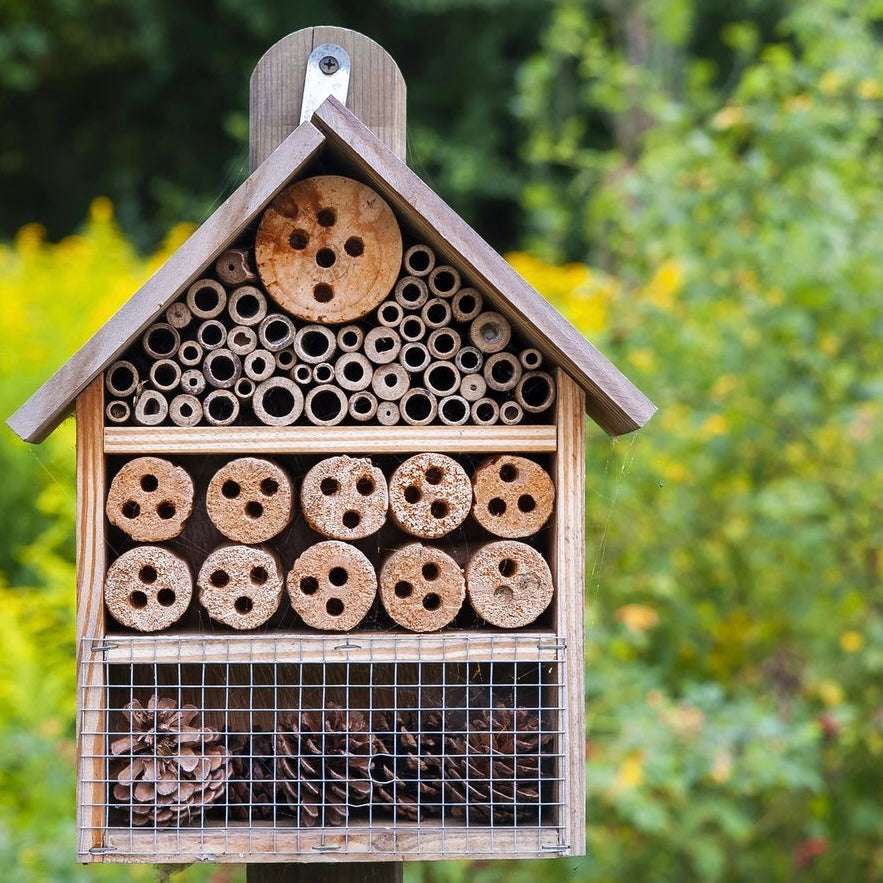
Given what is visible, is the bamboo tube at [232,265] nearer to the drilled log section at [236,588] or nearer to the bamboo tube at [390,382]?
the bamboo tube at [390,382]

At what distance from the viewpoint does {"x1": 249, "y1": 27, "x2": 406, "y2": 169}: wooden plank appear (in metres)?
1.68

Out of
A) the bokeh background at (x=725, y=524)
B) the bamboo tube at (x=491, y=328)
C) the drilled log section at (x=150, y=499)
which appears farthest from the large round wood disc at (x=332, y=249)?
the bokeh background at (x=725, y=524)

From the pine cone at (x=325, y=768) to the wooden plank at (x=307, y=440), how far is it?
334 mm

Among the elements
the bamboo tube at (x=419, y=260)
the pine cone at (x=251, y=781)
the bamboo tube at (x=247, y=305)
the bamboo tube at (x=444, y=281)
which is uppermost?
the bamboo tube at (x=419, y=260)

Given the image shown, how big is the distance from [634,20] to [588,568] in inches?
144

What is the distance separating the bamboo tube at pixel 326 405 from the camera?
1574 mm

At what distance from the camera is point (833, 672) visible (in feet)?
11.5

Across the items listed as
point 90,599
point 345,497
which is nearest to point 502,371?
point 345,497

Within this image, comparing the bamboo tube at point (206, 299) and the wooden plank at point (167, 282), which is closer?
the wooden plank at point (167, 282)

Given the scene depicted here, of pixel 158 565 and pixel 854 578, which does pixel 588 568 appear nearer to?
pixel 854 578

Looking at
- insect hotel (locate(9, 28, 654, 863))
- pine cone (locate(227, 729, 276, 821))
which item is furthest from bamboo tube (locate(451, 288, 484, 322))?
pine cone (locate(227, 729, 276, 821))

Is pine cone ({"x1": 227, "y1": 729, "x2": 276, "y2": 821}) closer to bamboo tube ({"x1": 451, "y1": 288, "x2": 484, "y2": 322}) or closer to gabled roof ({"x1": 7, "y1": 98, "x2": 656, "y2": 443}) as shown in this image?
gabled roof ({"x1": 7, "y1": 98, "x2": 656, "y2": 443})

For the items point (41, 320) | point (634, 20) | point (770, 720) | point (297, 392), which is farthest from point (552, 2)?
point (297, 392)

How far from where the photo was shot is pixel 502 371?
1.61 m
